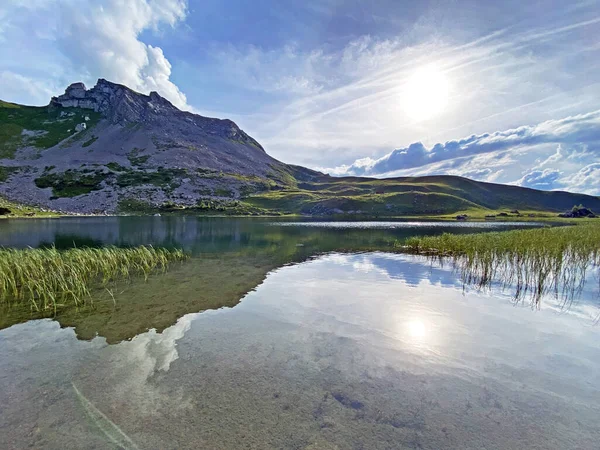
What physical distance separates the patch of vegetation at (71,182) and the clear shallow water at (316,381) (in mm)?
141838

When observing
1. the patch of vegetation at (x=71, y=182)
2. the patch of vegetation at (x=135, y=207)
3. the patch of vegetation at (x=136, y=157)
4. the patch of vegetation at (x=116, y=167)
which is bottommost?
the patch of vegetation at (x=135, y=207)

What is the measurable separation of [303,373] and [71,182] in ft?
532

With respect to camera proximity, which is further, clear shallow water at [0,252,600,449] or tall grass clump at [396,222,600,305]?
tall grass clump at [396,222,600,305]

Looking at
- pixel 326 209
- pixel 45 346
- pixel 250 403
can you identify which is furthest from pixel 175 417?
pixel 326 209

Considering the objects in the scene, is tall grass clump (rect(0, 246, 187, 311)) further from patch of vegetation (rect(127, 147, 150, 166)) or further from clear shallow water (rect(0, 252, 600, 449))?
patch of vegetation (rect(127, 147, 150, 166))

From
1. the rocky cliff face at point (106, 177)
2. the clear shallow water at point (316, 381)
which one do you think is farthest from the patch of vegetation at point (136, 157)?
the clear shallow water at point (316, 381)

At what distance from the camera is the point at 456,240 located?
1292 inches

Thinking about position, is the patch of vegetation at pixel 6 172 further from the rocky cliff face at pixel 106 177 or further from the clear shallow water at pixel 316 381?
the clear shallow water at pixel 316 381

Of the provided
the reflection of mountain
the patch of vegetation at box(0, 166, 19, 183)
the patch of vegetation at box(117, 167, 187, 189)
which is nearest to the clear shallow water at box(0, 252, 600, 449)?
the reflection of mountain

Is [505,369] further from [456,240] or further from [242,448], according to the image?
[456,240]

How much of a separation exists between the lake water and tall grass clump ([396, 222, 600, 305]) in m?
2.12

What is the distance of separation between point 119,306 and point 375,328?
36.8ft

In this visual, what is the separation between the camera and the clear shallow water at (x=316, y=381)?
6.06 metres

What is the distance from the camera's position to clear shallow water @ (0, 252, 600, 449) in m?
6.06
